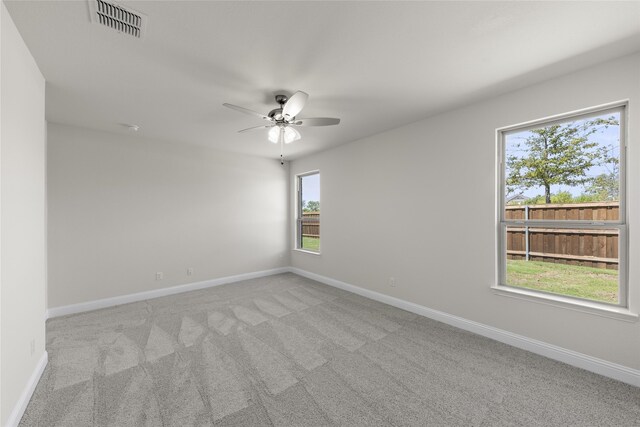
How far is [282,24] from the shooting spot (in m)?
1.65

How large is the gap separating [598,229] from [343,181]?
10.3ft

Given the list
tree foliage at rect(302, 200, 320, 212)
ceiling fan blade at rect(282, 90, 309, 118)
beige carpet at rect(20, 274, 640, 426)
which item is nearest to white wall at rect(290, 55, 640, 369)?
beige carpet at rect(20, 274, 640, 426)

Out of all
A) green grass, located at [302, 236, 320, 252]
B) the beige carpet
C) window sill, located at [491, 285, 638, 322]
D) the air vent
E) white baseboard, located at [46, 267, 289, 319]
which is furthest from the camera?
green grass, located at [302, 236, 320, 252]

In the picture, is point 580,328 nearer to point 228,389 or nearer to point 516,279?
point 516,279

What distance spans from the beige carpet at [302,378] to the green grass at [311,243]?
2152 millimetres

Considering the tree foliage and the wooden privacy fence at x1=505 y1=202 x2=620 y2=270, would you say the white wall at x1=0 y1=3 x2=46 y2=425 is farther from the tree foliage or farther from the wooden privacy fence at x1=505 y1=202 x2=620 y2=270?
the wooden privacy fence at x1=505 y1=202 x2=620 y2=270

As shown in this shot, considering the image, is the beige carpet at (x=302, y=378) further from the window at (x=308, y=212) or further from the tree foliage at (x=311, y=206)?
the tree foliage at (x=311, y=206)

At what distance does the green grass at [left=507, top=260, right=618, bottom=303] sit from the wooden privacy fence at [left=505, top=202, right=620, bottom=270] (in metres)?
0.06

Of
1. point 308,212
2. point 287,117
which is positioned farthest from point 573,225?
point 308,212

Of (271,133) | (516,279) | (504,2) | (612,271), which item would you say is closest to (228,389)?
(271,133)

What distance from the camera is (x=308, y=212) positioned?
5.60 metres

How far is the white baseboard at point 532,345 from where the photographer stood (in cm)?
201

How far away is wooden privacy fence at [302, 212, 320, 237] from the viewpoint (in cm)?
531

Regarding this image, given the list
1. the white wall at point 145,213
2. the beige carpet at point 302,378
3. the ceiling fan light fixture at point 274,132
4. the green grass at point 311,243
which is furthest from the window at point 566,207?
the white wall at point 145,213
